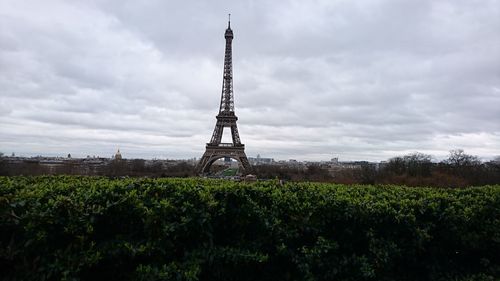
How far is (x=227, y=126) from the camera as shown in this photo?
39188mm

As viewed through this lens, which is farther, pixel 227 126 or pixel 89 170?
pixel 89 170

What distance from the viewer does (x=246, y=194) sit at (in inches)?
168

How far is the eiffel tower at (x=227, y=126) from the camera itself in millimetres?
38438

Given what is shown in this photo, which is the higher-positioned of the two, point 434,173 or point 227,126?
point 227,126

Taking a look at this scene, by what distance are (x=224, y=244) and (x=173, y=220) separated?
0.74m

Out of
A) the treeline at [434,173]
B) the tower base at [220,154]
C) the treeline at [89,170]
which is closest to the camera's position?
the treeline at [434,173]

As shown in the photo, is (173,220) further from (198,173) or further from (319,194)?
(198,173)

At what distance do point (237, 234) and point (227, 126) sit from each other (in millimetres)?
35341

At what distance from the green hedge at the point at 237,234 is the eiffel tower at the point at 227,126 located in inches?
1321

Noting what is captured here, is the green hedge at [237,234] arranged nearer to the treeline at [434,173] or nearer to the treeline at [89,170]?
the treeline at [434,173]

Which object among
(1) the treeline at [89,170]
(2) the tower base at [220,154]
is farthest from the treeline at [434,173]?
(1) the treeline at [89,170]

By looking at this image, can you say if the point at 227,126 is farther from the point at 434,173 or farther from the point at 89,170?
the point at 89,170

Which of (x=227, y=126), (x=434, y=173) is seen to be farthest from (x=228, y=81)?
(x=434, y=173)

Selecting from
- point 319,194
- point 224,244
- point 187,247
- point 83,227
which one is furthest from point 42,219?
point 319,194
